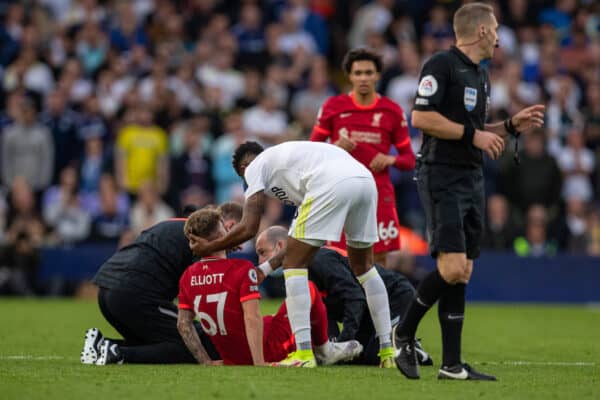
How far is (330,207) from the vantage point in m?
8.28

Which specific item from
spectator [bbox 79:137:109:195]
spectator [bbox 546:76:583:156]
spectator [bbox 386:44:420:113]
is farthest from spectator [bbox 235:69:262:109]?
spectator [bbox 546:76:583:156]

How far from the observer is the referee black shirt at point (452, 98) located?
25.6 feet

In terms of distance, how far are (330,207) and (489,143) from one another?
1264mm

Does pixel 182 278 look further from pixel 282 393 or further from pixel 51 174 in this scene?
pixel 51 174

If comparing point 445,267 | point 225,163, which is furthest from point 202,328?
point 225,163

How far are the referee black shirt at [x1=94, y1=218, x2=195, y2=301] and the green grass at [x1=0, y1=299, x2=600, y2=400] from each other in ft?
2.22

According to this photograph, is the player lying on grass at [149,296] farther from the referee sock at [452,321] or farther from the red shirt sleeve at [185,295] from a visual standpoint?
the referee sock at [452,321]

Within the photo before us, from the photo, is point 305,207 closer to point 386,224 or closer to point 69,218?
point 386,224

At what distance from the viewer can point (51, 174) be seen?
65.4 ft

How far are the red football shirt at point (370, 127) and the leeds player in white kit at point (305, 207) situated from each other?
2.78 metres

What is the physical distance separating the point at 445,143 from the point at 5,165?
522 inches

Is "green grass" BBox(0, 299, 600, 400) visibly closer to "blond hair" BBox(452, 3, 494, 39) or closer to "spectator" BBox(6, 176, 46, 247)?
"blond hair" BBox(452, 3, 494, 39)

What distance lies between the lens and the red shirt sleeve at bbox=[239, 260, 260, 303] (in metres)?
8.52

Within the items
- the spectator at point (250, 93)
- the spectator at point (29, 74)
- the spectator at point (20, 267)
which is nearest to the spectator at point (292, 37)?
the spectator at point (250, 93)
